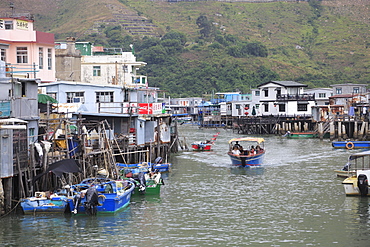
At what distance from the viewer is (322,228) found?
101ft

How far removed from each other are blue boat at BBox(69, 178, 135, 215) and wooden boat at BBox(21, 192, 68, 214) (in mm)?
513

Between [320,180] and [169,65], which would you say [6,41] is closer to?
[320,180]

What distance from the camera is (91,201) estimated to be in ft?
106

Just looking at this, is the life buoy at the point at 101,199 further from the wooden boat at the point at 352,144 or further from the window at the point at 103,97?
the wooden boat at the point at 352,144

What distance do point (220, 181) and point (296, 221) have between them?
15.2m

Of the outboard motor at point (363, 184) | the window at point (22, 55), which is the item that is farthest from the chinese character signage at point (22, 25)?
the outboard motor at point (363, 184)

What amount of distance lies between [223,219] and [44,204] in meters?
10.2

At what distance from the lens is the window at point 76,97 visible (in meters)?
53.8

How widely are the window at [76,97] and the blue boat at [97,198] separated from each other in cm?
2000

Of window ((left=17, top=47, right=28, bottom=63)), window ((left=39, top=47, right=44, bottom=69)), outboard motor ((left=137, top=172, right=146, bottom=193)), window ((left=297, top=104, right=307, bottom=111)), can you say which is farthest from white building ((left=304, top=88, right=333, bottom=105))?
outboard motor ((left=137, top=172, right=146, bottom=193))

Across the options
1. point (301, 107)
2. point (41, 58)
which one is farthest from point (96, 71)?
point (301, 107)

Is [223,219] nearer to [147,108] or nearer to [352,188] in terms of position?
[352,188]

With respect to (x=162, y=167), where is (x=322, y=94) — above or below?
above

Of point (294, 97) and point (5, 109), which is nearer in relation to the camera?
point (5, 109)
